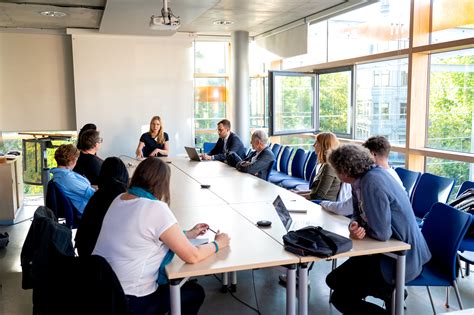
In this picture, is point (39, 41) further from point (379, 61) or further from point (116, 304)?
→ point (116, 304)

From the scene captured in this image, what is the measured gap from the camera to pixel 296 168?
6754 millimetres

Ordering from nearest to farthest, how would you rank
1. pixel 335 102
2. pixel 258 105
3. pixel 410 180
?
pixel 410 180, pixel 335 102, pixel 258 105

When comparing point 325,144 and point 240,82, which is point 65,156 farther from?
point 240,82

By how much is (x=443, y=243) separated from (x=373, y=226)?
1.99 feet

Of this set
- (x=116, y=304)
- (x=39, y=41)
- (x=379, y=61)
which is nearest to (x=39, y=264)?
(x=116, y=304)

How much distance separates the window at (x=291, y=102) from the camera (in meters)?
7.76

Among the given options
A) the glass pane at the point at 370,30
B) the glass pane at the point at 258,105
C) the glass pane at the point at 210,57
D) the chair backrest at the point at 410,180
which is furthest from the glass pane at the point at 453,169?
the glass pane at the point at 210,57

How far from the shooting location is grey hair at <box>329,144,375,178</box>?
272 centimetres

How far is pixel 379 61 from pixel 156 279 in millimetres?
5189

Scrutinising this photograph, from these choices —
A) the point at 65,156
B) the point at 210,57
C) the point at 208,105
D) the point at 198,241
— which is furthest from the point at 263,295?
the point at 210,57

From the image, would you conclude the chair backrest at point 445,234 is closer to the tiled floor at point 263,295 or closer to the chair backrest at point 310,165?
the tiled floor at point 263,295

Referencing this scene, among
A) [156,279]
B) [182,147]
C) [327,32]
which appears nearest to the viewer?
[156,279]

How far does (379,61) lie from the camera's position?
6.46 meters

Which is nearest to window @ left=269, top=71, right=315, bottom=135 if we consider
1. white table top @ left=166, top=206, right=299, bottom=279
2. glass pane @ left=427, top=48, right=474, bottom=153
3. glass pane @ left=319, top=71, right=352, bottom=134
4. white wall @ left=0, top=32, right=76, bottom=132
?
glass pane @ left=319, top=71, right=352, bottom=134
